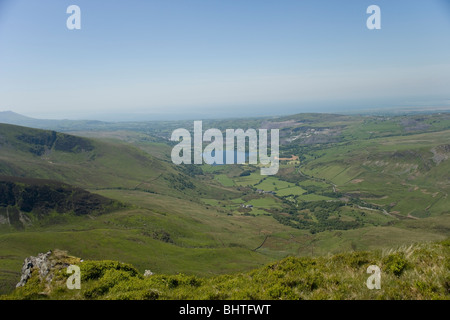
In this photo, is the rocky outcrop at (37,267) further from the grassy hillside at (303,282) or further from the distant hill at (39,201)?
the distant hill at (39,201)

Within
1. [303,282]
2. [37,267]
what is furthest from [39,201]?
[303,282]

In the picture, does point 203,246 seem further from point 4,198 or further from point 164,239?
point 4,198

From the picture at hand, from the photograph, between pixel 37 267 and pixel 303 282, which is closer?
pixel 303 282

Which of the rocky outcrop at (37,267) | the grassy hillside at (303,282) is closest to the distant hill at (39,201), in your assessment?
the rocky outcrop at (37,267)

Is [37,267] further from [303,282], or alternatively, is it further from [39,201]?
[39,201]

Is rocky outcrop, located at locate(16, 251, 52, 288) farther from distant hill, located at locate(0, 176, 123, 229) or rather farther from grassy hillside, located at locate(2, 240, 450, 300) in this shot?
distant hill, located at locate(0, 176, 123, 229)

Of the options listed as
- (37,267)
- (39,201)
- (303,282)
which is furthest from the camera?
(39,201)
